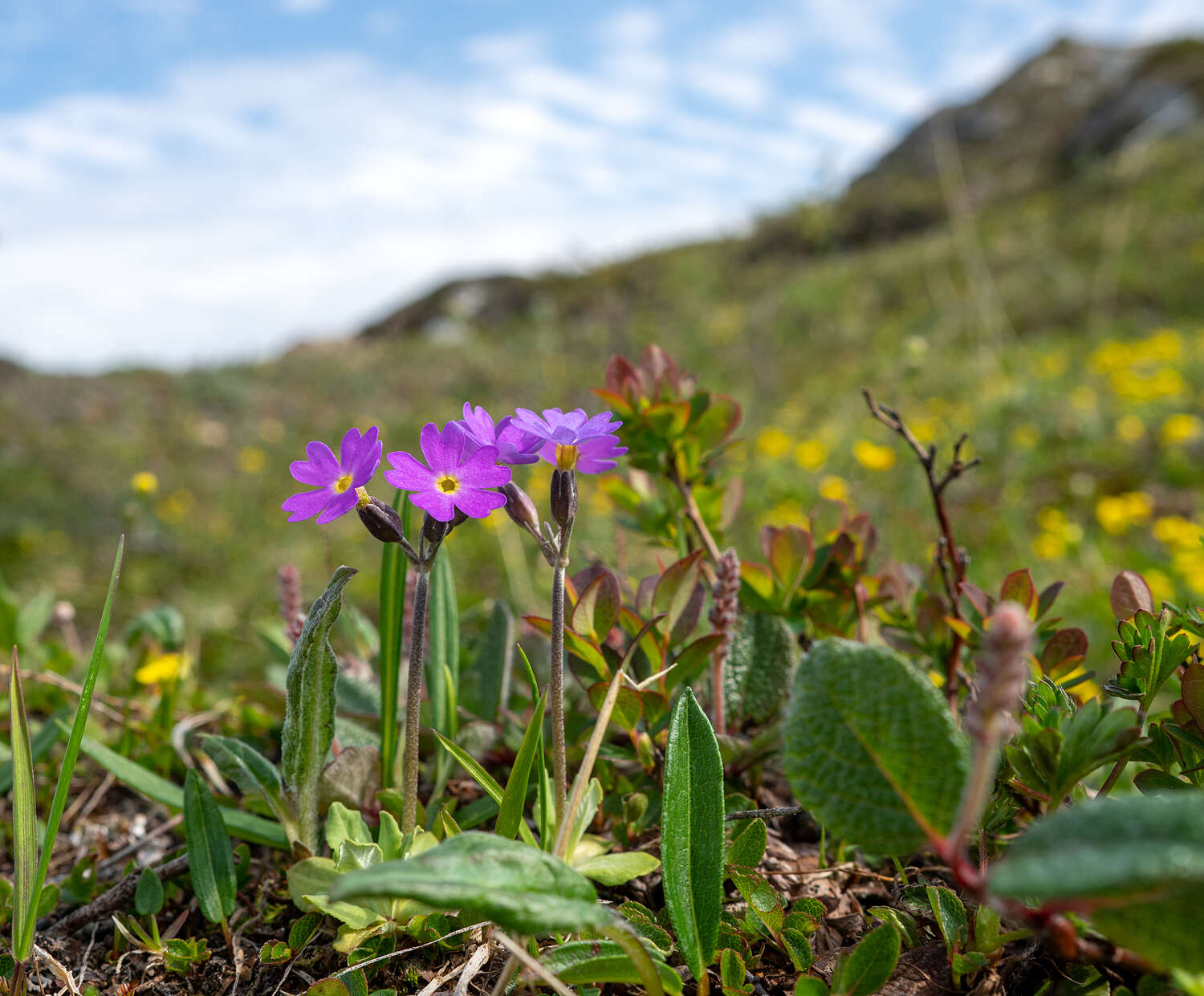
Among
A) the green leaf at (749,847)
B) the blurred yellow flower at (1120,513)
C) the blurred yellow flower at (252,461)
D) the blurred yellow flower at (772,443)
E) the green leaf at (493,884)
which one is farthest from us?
the blurred yellow flower at (252,461)

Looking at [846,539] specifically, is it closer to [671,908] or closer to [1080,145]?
[671,908]

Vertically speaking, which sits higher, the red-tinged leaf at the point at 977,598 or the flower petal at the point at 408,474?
the flower petal at the point at 408,474

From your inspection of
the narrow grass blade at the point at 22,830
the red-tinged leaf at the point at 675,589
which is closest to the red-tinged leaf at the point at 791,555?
the red-tinged leaf at the point at 675,589

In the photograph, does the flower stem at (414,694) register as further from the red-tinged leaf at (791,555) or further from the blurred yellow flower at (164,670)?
the blurred yellow flower at (164,670)

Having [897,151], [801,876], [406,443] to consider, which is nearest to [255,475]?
[406,443]

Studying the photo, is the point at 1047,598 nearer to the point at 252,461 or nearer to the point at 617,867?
the point at 617,867

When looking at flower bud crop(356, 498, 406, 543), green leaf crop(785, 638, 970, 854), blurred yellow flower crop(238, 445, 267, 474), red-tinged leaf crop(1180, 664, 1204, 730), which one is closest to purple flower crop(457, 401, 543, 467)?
flower bud crop(356, 498, 406, 543)
